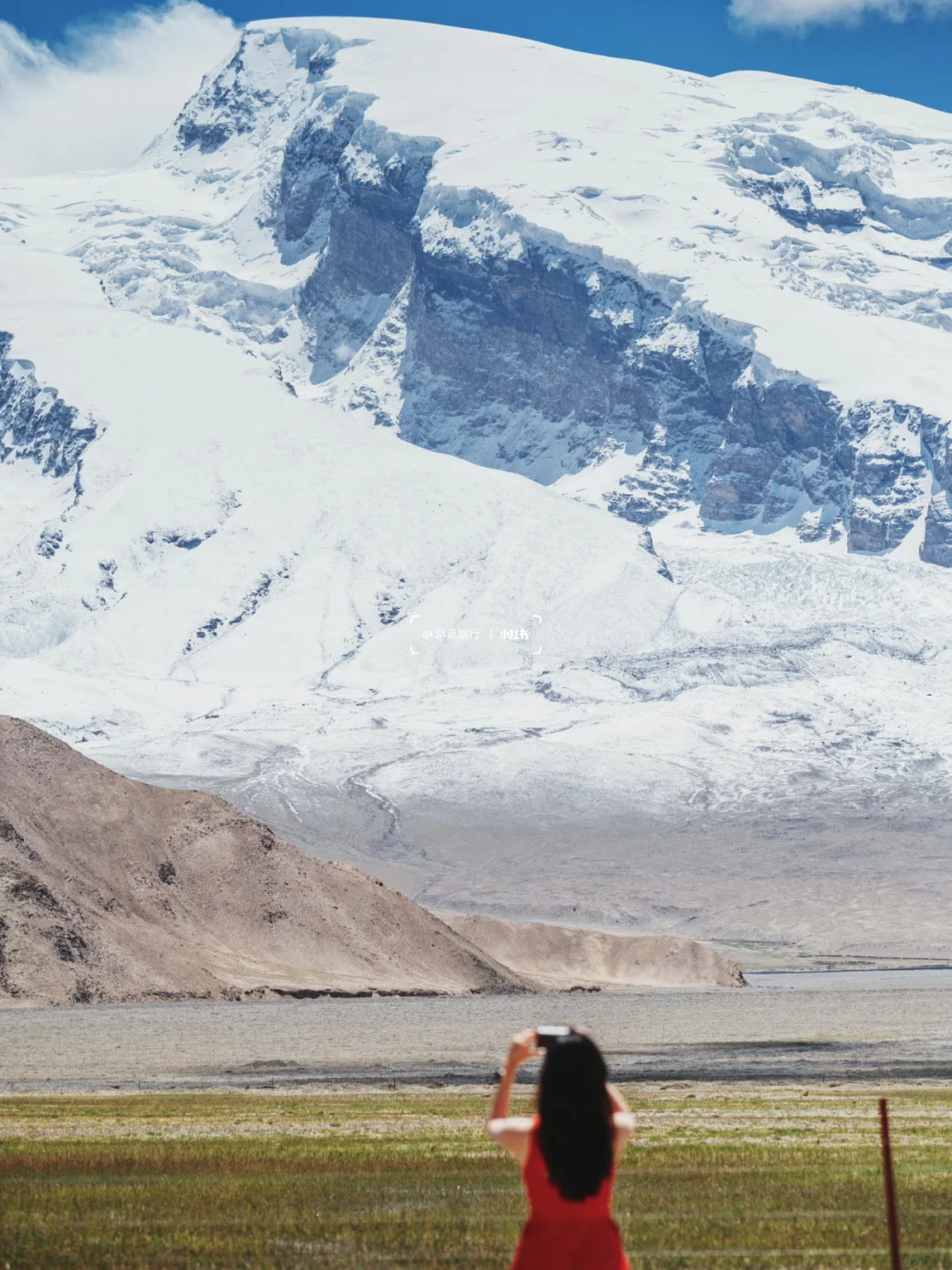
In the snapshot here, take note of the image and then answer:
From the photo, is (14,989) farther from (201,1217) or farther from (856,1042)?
(201,1217)

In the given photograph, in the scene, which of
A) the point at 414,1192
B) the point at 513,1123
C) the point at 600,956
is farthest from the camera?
the point at 600,956

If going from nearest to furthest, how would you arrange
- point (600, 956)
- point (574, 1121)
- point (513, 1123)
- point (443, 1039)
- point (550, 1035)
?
point (550, 1035)
point (574, 1121)
point (513, 1123)
point (443, 1039)
point (600, 956)

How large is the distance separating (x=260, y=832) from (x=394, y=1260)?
10691 centimetres

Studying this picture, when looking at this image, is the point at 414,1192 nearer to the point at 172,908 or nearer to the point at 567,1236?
the point at 567,1236

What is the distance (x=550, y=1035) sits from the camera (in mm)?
10477

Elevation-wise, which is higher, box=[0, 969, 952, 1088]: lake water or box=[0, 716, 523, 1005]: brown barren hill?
box=[0, 969, 952, 1088]: lake water

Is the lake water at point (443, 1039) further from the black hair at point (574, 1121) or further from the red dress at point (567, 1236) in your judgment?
the black hair at point (574, 1121)

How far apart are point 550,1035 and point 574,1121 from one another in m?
0.55

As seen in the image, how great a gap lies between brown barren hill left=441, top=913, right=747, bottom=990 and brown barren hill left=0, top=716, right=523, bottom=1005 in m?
19.3

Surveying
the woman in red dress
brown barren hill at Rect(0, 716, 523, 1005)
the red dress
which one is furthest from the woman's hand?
brown barren hill at Rect(0, 716, 523, 1005)

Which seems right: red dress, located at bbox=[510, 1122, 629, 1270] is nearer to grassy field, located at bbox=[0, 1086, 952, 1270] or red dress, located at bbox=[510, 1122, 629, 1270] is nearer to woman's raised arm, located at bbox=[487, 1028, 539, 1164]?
woman's raised arm, located at bbox=[487, 1028, 539, 1164]

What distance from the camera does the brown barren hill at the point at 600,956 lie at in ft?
483

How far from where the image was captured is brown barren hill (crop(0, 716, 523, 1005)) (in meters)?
94.9

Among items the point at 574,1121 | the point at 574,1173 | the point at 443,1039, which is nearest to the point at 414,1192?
the point at 574,1173
